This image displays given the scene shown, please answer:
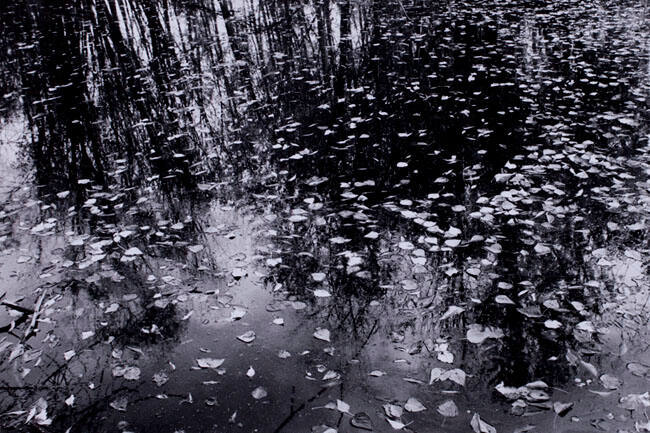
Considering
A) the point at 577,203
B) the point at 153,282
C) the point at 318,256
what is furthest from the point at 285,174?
the point at 577,203

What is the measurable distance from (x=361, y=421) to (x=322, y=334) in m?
0.85

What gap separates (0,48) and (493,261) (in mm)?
14256

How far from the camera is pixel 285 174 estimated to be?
6203 millimetres

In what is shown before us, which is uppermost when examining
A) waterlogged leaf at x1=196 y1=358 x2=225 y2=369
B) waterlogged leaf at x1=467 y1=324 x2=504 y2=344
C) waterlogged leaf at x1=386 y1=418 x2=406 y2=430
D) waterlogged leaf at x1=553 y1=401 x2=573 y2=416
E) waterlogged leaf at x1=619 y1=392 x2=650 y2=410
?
waterlogged leaf at x1=196 y1=358 x2=225 y2=369

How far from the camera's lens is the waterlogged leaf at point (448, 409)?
9.89 feet

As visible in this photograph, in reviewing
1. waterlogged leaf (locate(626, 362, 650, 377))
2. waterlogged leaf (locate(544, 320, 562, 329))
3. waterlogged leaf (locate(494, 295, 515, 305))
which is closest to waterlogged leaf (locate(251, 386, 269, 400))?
waterlogged leaf (locate(494, 295, 515, 305))

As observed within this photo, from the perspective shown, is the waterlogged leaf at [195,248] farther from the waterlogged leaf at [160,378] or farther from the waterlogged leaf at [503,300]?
the waterlogged leaf at [503,300]

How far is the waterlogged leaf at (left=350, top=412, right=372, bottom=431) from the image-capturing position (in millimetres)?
2982

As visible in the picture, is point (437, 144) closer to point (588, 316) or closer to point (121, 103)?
point (588, 316)

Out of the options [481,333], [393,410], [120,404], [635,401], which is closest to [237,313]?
[120,404]

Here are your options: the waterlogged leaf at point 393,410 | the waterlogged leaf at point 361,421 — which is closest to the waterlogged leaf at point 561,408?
the waterlogged leaf at point 393,410

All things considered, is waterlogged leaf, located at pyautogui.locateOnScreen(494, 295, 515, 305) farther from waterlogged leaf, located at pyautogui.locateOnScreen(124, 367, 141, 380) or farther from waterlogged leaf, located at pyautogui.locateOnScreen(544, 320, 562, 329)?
waterlogged leaf, located at pyautogui.locateOnScreen(124, 367, 141, 380)

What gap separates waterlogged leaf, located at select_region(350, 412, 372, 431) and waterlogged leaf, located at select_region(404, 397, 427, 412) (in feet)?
0.88

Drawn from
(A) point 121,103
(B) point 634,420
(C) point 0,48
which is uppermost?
(C) point 0,48
